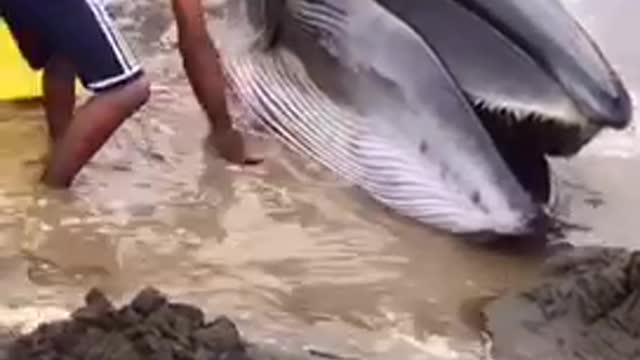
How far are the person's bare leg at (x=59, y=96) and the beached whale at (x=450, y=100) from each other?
13.6 inches

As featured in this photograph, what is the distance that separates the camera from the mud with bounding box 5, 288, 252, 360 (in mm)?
2045

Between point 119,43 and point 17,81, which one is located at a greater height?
point 119,43

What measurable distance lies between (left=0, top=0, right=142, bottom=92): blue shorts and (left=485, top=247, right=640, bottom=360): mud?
2.20 feet

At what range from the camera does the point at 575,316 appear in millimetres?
2262

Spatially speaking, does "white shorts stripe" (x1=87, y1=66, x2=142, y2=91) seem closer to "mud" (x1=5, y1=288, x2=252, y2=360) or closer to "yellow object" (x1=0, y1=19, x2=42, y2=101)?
"yellow object" (x1=0, y1=19, x2=42, y2=101)

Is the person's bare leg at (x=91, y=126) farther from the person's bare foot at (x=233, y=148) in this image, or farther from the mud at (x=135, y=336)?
the mud at (x=135, y=336)

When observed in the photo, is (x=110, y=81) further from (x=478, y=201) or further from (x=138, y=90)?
(x=478, y=201)

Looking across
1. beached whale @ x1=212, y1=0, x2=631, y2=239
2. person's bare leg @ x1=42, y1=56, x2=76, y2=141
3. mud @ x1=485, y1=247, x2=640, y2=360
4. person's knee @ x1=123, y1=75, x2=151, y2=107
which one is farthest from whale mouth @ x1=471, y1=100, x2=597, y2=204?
person's bare leg @ x1=42, y1=56, x2=76, y2=141

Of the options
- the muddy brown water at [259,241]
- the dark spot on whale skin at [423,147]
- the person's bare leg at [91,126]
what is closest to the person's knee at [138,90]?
the person's bare leg at [91,126]

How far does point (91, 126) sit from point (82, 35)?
14 centimetres

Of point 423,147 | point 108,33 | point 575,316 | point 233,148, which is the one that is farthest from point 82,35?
point 575,316

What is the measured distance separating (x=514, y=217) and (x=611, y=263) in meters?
0.20

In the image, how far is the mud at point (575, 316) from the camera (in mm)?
2207

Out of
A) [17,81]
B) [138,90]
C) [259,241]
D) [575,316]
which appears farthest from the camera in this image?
[17,81]
